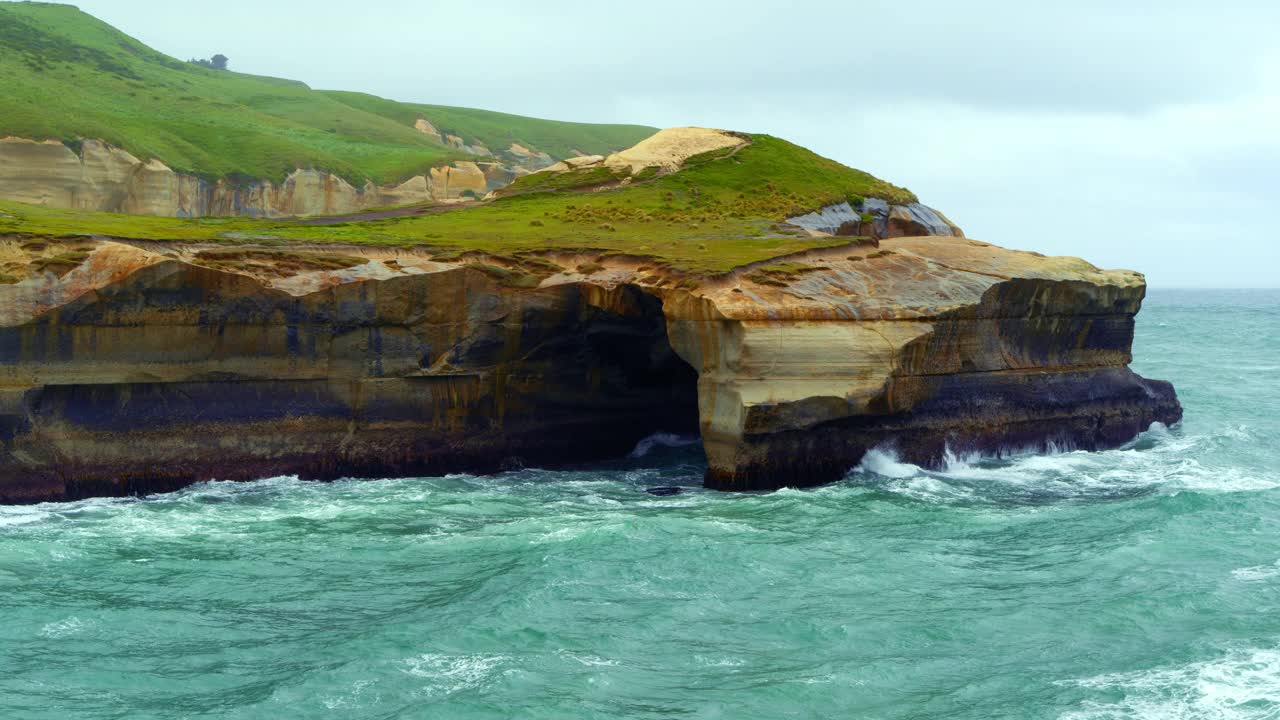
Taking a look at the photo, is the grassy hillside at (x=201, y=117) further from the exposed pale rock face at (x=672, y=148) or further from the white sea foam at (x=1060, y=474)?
the white sea foam at (x=1060, y=474)

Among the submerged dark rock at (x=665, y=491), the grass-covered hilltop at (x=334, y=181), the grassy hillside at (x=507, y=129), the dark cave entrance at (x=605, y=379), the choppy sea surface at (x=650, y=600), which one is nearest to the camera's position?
the choppy sea surface at (x=650, y=600)

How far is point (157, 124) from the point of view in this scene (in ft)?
266

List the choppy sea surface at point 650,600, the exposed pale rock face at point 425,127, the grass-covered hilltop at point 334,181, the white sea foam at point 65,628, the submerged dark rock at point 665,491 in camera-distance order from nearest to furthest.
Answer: the choppy sea surface at point 650,600 < the white sea foam at point 65,628 < the submerged dark rock at point 665,491 < the grass-covered hilltop at point 334,181 < the exposed pale rock face at point 425,127

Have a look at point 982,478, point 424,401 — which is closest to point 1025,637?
point 982,478

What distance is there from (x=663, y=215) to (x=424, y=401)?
13727 mm

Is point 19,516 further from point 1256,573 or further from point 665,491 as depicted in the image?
point 1256,573

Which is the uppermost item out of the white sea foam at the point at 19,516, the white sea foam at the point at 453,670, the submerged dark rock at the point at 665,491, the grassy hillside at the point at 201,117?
the grassy hillside at the point at 201,117

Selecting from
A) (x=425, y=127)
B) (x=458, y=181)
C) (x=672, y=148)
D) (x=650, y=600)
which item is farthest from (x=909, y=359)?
(x=425, y=127)

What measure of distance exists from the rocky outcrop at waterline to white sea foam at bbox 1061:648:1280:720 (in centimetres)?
1192

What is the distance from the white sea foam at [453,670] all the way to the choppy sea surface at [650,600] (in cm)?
4

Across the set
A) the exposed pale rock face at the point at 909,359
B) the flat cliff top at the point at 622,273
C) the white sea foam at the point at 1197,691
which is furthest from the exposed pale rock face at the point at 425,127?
the white sea foam at the point at 1197,691

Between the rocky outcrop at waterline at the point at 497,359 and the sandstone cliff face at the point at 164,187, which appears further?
the sandstone cliff face at the point at 164,187

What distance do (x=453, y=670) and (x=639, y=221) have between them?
25.5 m

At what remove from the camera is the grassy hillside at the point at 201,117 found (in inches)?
2800
